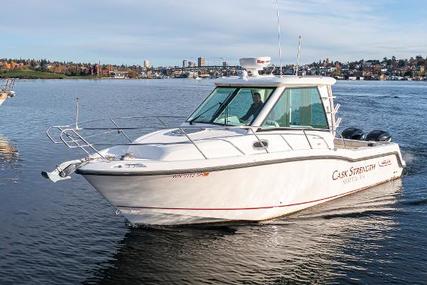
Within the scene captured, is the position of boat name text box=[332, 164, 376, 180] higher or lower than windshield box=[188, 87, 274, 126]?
lower

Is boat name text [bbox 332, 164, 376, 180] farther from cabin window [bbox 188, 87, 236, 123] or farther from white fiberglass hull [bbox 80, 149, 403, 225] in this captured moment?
cabin window [bbox 188, 87, 236, 123]

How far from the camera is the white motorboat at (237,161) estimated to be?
8977mm

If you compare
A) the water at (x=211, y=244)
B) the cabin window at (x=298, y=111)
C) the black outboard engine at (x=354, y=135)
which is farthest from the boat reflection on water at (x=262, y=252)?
the black outboard engine at (x=354, y=135)

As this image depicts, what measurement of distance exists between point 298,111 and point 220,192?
2.88 meters

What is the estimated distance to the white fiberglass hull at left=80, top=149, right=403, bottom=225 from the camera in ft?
29.4

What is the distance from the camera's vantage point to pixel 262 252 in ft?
29.6

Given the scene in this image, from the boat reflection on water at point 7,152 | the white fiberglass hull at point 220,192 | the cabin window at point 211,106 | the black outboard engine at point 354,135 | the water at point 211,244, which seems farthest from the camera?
the boat reflection on water at point 7,152

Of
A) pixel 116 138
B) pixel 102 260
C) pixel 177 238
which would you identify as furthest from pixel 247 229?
pixel 116 138

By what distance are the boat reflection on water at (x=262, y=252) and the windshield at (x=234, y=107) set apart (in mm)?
2206

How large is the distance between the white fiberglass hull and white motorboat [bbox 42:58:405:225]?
2 centimetres

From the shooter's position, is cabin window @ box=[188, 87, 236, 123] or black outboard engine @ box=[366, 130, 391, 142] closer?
cabin window @ box=[188, 87, 236, 123]

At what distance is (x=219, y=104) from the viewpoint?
1126 cm

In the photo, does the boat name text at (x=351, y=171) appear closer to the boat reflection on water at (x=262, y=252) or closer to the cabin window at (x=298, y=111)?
the boat reflection on water at (x=262, y=252)

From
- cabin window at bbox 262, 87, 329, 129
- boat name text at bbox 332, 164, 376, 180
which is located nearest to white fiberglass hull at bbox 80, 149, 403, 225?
boat name text at bbox 332, 164, 376, 180
